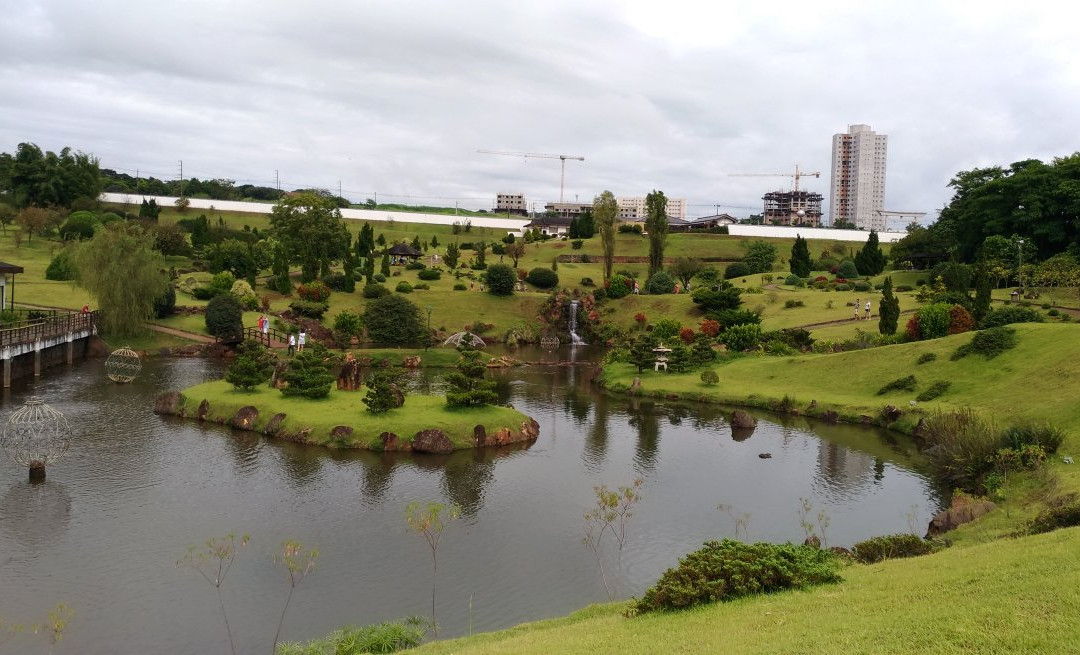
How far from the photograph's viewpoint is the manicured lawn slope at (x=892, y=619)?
11.0 metres

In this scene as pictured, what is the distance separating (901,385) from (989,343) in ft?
16.7

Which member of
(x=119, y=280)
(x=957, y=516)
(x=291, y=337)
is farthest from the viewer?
(x=119, y=280)

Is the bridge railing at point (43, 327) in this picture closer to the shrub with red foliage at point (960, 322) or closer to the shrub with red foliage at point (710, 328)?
the shrub with red foliage at point (710, 328)

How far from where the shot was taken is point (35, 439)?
95.3 ft

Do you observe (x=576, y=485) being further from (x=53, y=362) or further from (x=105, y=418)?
(x=53, y=362)

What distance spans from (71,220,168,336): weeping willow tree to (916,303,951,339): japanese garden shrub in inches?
2229

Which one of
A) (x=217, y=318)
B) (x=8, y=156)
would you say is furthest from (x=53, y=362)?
(x=8, y=156)

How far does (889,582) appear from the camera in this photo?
14547 mm

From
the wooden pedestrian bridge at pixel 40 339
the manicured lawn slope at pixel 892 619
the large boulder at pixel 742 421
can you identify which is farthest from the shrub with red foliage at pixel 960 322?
the wooden pedestrian bridge at pixel 40 339

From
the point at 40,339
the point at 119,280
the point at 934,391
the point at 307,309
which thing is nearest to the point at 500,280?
the point at 307,309

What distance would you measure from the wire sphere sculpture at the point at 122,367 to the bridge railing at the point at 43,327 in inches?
163

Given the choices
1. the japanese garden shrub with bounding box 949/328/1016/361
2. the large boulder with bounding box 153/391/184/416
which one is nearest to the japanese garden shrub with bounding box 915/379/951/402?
the japanese garden shrub with bounding box 949/328/1016/361

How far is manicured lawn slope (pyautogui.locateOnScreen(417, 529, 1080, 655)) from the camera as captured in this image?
36.1 ft

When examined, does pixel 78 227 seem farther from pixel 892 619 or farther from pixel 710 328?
pixel 892 619
